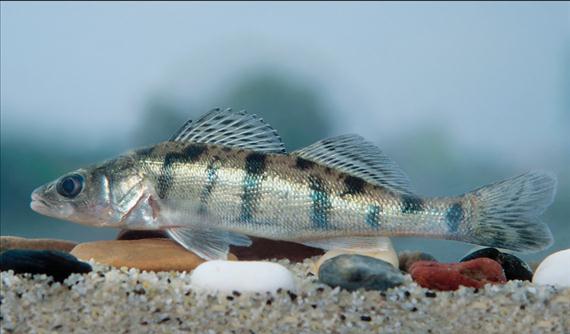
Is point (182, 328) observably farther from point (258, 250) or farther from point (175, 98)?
point (175, 98)

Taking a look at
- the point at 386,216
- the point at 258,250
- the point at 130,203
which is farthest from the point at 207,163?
the point at 386,216

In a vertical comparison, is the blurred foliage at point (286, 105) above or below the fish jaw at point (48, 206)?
above

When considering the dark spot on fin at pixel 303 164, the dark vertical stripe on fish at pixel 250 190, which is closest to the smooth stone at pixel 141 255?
the dark vertical stripe on fish at pixel 250 190

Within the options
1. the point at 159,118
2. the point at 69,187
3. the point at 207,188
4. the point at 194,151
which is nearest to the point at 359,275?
the point at 207,188

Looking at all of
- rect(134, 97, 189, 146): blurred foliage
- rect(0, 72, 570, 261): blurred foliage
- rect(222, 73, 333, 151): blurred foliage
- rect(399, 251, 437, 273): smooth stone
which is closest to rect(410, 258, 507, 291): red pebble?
rect(399, 251, 437, 273): smooth stone

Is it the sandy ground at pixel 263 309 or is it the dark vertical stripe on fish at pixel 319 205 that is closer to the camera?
the sandy ground at pixel 263 309

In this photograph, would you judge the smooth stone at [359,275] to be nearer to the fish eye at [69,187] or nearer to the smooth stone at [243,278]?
the smooth stone at [243,278]
